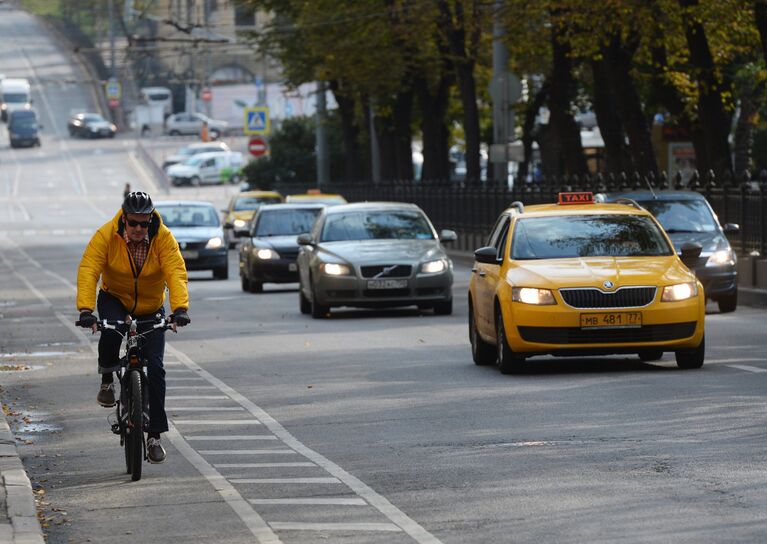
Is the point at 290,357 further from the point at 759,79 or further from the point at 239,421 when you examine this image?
the point at 759,79

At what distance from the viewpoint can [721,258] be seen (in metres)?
25.5

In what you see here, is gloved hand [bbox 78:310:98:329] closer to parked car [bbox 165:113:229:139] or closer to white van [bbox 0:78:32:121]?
white van [bbox 0:78:32:121]

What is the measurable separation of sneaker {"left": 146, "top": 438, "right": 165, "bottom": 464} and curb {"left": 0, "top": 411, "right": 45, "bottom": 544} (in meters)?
0.70

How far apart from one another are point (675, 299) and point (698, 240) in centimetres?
932

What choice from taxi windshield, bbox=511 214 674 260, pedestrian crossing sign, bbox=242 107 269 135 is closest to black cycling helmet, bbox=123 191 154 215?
taxi windshield, bbox=511 214 674 260

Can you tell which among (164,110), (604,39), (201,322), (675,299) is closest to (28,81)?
(164,110)

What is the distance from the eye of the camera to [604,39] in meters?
38.7

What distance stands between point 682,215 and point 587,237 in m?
8.95

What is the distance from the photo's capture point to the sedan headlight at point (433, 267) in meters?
25.8

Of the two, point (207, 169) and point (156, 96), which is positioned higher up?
point (156, 96)

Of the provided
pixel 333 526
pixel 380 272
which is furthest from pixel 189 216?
pixel 333 526

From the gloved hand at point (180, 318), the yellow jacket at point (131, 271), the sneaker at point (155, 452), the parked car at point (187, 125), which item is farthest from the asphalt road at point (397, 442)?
the parked car at point (187, 125)

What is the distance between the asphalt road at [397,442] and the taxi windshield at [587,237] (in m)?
0.99

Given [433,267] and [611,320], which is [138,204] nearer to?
[611,320]
